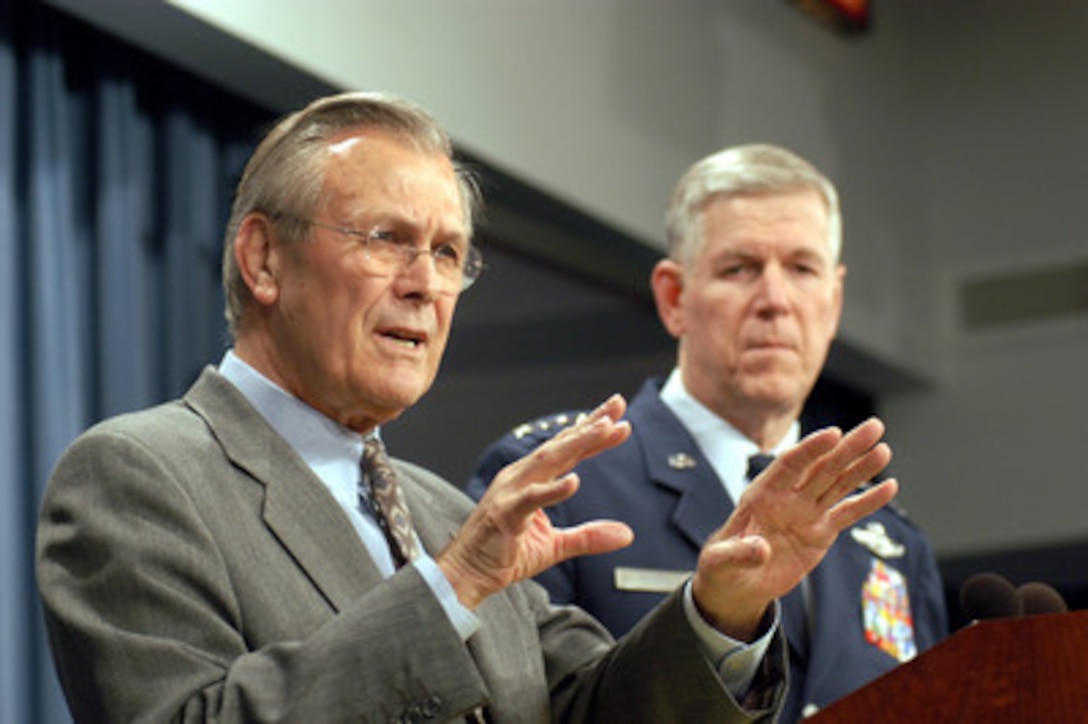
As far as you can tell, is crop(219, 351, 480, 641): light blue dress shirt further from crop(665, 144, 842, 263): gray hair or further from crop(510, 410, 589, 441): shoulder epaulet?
crop(665, 144, 842, 263): gray hair

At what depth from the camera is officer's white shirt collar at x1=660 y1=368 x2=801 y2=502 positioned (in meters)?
3.41

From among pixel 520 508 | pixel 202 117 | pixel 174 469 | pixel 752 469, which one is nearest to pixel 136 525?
pixel 174 469

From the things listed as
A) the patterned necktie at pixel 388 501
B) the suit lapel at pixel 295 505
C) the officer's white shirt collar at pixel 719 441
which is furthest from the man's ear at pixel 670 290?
the suit lapel at pixel 295 505

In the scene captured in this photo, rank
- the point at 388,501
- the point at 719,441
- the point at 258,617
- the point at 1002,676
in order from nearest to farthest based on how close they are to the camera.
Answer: the point at 1002,676 < the point at 258,617 < the point at 388,501 < the point at 719,441

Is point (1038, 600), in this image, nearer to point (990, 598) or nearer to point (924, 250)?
point (990, 598)

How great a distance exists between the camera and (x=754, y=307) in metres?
3.46

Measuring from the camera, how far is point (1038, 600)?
8.08 ft

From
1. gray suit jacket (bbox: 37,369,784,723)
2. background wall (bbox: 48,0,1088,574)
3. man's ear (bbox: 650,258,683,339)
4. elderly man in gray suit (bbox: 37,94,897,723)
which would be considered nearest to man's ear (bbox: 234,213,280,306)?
elderly man in gray suit (bbox: 37,94,897,723)

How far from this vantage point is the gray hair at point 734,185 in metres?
3.55

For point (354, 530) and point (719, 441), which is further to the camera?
point (719, 441)

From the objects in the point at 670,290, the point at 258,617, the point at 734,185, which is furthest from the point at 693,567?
the point at 258,617

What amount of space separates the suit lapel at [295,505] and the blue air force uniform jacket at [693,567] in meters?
0.88

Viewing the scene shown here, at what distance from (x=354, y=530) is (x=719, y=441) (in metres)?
1.34

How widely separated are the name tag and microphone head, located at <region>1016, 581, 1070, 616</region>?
0.73 meters
